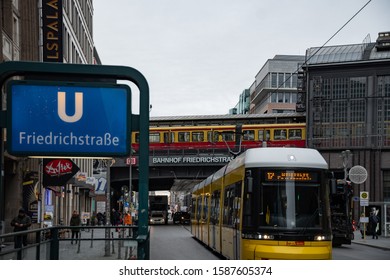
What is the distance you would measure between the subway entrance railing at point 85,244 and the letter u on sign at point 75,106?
1.31m

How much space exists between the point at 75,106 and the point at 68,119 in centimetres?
15

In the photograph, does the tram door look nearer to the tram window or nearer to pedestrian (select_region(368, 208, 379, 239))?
pedestrian (select_region(368, 208, 379, 239))

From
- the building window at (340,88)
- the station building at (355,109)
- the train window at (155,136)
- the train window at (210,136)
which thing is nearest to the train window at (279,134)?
the station building at (355,109)

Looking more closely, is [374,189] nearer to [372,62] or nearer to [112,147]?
[372,62]

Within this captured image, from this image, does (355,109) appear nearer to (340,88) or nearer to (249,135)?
(340,88)

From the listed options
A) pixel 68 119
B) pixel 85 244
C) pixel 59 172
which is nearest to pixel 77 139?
pixel 68 119

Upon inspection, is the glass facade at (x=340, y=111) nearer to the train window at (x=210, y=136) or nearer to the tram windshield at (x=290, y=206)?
the train window at (x=210, y=136)

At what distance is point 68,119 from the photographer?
Result: 6598mm

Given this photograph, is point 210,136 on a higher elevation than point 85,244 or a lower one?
higher

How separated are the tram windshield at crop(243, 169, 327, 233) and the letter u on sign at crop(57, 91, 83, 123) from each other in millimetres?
6178

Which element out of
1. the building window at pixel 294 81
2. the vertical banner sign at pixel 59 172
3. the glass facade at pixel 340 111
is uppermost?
the building window at pixel 294 81

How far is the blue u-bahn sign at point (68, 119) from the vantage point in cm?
657
